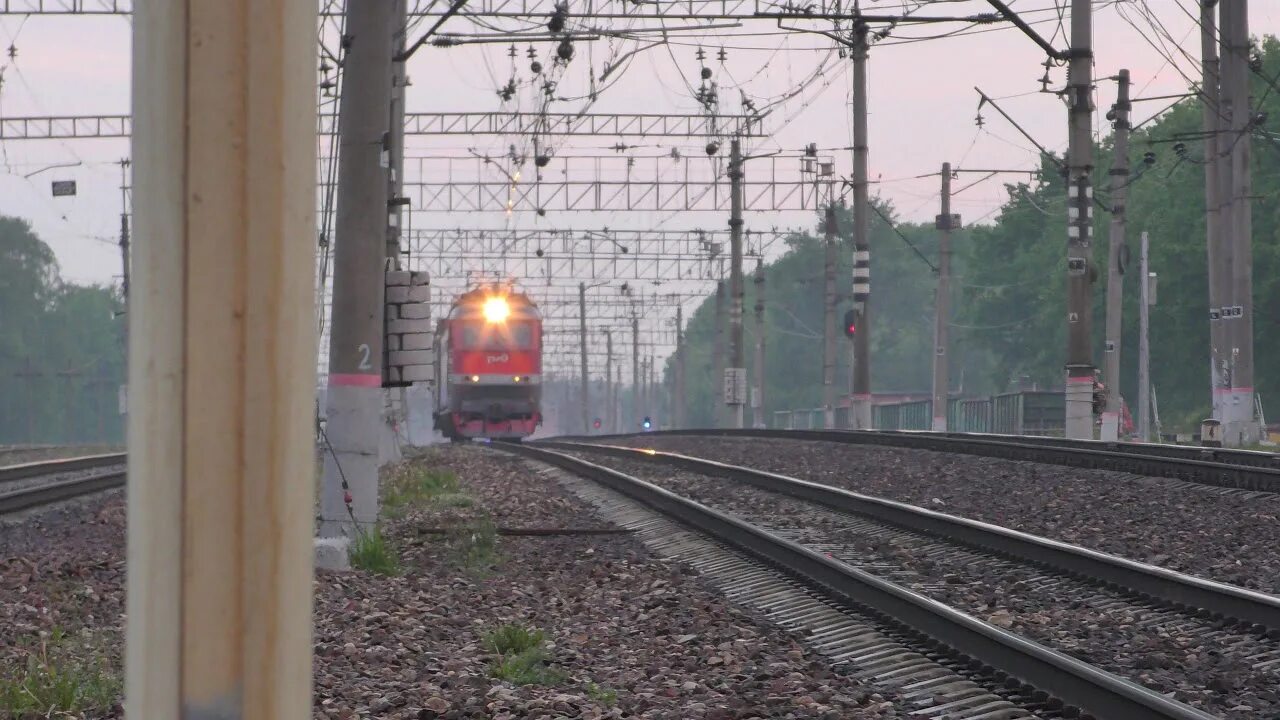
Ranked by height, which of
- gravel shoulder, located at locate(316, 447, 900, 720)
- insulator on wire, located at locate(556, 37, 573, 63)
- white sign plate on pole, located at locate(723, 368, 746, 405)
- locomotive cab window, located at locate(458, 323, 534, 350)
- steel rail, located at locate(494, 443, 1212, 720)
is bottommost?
gravel shoulder, located at locate(316, 447, 900, 720)

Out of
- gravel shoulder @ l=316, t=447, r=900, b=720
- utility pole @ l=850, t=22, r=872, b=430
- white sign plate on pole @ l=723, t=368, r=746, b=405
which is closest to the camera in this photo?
gravel shoulder @ l=316, t=447, r=900, b=720

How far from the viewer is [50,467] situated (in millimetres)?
25766

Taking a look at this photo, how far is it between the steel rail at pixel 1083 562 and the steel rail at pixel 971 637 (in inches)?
51.6

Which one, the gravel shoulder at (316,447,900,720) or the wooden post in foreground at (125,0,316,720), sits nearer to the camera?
the wooden post in foreground at (125,0,316,720)

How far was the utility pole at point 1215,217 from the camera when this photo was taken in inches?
1180

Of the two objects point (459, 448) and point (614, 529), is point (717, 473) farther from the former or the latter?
point (459, 448)

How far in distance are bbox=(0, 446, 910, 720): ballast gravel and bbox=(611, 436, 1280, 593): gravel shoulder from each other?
337cm

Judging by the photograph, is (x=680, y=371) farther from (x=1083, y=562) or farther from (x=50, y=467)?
(x=1083, y=562)

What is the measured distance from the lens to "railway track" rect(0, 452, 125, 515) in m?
17.7

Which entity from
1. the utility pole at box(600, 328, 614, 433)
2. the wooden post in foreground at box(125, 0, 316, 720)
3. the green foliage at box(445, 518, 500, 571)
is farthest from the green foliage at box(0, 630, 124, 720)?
the utility pole at box(600, 328, 614, 433)

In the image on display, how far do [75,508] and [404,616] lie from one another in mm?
10040

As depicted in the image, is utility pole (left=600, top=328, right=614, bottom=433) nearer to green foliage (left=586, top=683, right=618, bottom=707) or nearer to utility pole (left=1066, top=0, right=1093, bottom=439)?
utility pole (left=1066, top=0, right=1093, bottom=439)

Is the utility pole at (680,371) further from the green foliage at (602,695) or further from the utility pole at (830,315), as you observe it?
the green foliage at (602,695)

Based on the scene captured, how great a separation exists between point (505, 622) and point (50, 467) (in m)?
19.1
